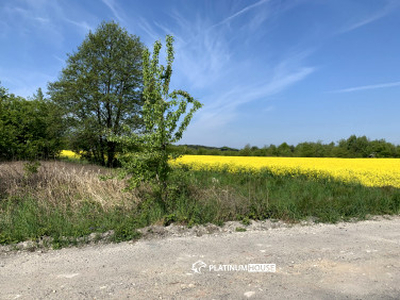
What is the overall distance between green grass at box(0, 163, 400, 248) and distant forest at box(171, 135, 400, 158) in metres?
30.9

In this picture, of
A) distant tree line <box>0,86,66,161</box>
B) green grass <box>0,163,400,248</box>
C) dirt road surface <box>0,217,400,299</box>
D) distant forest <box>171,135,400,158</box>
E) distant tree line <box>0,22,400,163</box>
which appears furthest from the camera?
distant forest <box>171,135,400,158</box>

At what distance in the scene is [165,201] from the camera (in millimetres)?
6777

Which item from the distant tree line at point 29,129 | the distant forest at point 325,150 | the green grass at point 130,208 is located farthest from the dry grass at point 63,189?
the distant forest at point 325,150

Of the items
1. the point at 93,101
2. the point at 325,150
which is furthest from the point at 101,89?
the point at 325,150

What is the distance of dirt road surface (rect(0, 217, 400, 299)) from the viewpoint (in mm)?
3299

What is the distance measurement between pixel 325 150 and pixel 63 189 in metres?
38.8

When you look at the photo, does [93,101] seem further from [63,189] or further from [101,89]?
[63,189]

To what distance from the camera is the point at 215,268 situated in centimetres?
394

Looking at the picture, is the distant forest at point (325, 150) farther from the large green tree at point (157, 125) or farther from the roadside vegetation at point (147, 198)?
the large green tree at point (157, 125)

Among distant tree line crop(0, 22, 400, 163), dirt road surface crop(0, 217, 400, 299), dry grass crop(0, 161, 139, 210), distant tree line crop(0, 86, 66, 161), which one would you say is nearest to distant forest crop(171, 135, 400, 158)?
distant tree line crop(0, 22, 400, 163)

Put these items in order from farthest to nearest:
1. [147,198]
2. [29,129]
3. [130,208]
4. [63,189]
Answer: [29,129]
[63,189]
[147,198]
[130,208]

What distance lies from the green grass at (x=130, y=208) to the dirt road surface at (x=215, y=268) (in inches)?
22.1

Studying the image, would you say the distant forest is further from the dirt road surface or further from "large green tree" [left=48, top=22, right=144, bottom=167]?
the dirt road surface

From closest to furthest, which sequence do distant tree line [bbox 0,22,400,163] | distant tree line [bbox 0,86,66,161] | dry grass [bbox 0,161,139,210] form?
dry grass [bbox 0,161,139,210] → distant tree line [bbox 0,86,66,161] → distant tree line [bbox 0,22,400,163]
